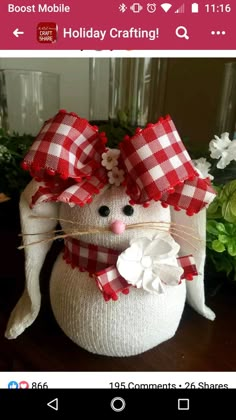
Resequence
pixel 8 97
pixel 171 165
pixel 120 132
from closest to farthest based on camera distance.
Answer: pixel 171 165 < pixel 120 132 < pixel 8 97

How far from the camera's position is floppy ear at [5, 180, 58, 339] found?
0.35 meters

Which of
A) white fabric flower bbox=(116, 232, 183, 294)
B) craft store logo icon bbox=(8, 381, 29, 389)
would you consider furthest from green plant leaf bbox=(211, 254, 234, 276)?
craft store logo icon bbox=(8, 381, 29, 389)

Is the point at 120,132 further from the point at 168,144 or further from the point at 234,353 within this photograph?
the point at 234,353

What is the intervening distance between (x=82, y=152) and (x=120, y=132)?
0.50 ft

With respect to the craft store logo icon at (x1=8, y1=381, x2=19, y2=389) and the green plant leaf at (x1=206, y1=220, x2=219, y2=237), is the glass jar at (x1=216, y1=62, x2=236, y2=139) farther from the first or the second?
the craft store logo icon at (x1=8, y1=381, x2=19, y2=389)

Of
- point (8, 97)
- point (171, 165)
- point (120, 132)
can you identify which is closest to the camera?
point (171, 165)

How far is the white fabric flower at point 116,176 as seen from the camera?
0.33m
